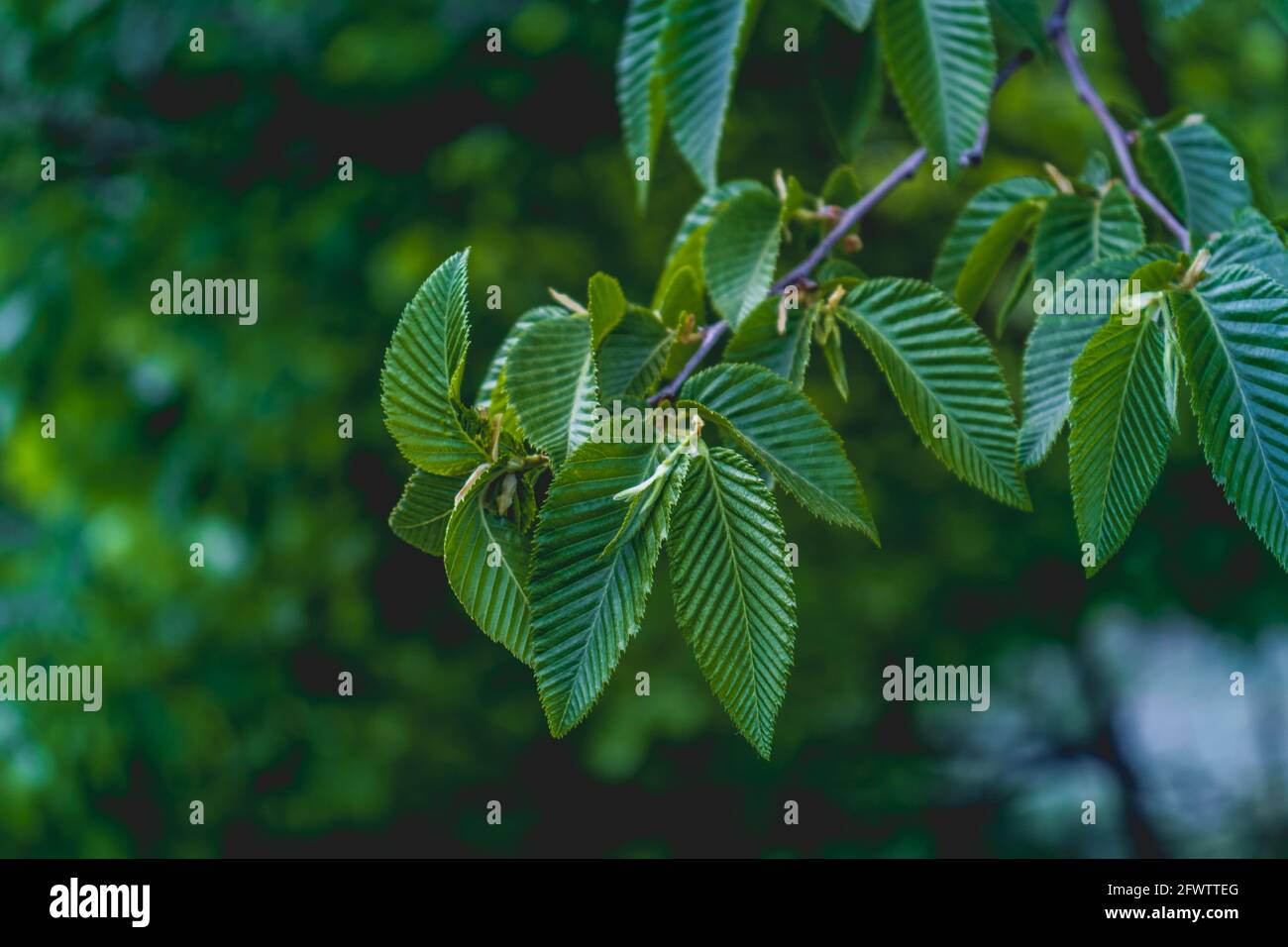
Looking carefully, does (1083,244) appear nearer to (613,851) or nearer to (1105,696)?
(613,851)

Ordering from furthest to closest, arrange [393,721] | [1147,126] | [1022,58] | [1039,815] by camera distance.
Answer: [1039,815] → [393,721] → [1022,58] → [1147,126]

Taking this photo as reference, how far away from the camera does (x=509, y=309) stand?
2039 millimetres

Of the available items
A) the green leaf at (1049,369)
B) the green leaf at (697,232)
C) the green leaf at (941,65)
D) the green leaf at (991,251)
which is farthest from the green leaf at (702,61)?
the green leaf at (1049,369)

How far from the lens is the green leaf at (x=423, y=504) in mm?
694

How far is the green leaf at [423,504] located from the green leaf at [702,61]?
1.45 ft

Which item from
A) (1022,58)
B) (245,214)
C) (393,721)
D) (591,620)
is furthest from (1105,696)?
(591,620)

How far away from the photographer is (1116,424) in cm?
69

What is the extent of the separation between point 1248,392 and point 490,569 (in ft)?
1.45

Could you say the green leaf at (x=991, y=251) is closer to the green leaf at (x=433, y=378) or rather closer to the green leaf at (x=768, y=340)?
the green leaf at (x=768, y=340)

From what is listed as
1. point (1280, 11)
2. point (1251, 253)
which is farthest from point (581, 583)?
point (1280, 11)

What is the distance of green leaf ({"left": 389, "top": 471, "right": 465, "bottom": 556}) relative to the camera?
0.69 meters

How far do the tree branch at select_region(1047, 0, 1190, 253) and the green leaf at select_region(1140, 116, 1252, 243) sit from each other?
0.6 inches

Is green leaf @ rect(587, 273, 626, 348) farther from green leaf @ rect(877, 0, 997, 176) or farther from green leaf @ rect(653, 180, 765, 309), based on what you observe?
green leaf @ rect(877, 0, 997, 176)

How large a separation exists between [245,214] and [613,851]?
1376mm
